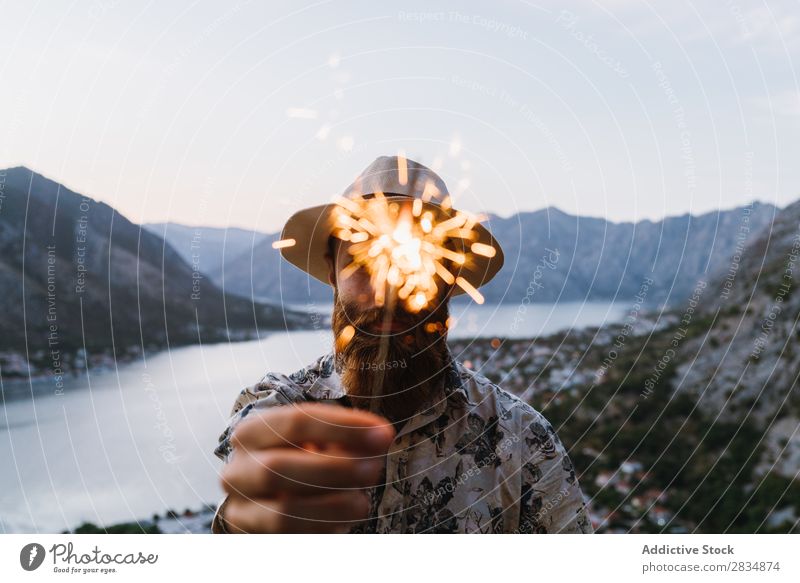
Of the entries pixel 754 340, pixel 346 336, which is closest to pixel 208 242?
pixel 346 336

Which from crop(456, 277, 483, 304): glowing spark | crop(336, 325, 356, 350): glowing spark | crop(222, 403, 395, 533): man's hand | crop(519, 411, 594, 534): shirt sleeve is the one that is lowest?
crop(519, 411, 594, 534): shirt sleeve

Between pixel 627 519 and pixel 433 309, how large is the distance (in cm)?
83

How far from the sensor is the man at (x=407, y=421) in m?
0.80

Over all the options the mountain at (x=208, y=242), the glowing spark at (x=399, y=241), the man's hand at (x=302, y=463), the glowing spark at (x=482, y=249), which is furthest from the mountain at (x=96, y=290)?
the man's hand at (x=302, y=463)

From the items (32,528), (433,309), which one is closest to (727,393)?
(433,309)

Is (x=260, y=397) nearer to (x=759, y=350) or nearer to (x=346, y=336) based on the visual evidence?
(x=346, y=336)

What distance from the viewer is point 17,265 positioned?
4.11 ft

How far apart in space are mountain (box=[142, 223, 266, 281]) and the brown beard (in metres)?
0.23

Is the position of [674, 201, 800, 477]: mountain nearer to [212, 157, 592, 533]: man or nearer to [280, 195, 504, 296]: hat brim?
[280, 195, 504, 296]: hat brim

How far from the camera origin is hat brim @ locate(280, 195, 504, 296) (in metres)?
1.02

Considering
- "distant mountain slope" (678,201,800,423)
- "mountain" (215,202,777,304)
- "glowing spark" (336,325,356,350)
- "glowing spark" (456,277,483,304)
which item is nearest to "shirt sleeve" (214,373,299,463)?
"glowing spark" (336,325,356,350)

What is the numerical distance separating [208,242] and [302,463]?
537 millimetres

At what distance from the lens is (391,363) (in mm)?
993

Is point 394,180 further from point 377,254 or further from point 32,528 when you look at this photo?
point 32,528
